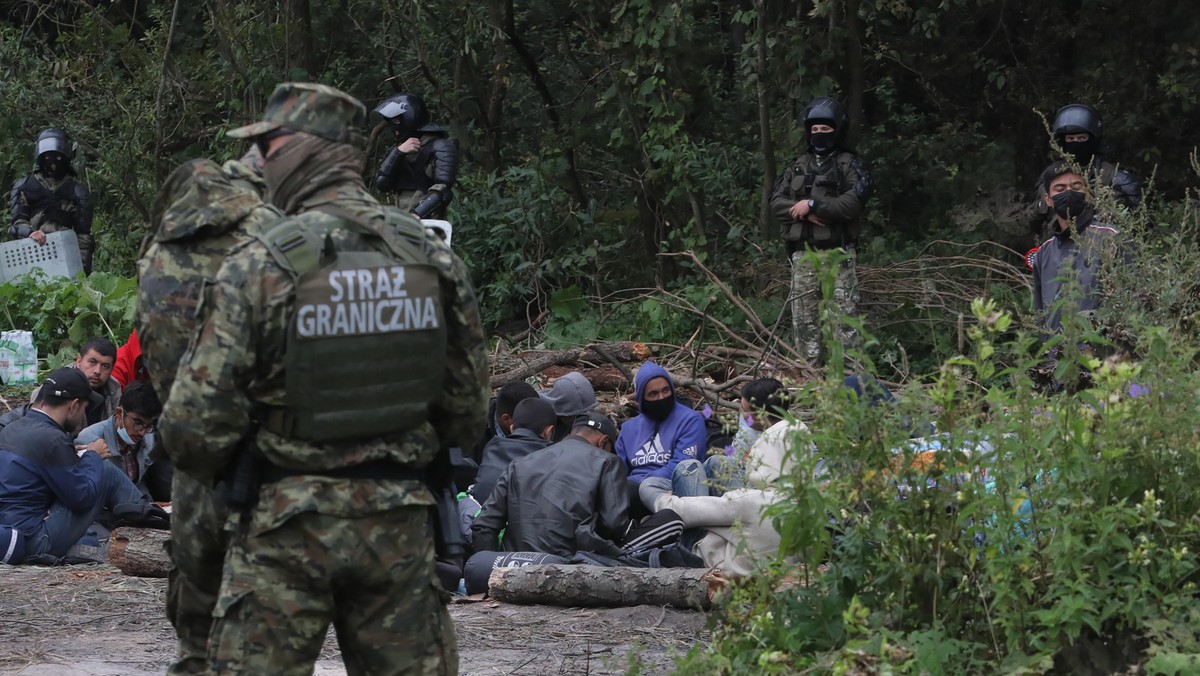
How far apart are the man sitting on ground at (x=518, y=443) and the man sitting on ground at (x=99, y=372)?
249 centimetres

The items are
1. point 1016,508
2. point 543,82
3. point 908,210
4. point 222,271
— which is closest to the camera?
point 222,271

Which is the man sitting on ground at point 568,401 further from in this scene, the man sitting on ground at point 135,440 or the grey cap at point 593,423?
the man sitting on ground at point 135,440

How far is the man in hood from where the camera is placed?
8047 millimetres

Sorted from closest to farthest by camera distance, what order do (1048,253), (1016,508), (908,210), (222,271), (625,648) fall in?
(222,271) → (1016,508) → (625,648) → (1048,253) → (908,210)

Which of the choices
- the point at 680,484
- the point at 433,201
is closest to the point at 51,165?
the point at 433,201

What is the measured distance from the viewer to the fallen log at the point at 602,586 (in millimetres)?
6402

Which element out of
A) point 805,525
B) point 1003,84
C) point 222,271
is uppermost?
point 1003,84

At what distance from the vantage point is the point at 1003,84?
43.6 ft

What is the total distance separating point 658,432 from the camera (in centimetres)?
815

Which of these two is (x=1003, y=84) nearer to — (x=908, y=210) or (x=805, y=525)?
(x=908, y=210)

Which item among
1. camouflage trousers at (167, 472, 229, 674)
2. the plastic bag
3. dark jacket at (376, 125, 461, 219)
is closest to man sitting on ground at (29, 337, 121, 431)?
the plastic bag

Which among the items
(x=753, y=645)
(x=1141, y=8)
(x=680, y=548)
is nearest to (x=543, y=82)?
(x=1141, y=8)

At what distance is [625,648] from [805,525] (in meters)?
1.69

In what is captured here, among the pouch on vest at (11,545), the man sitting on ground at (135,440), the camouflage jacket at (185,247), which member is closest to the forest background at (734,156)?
the camouflage jacket at (185,247)
